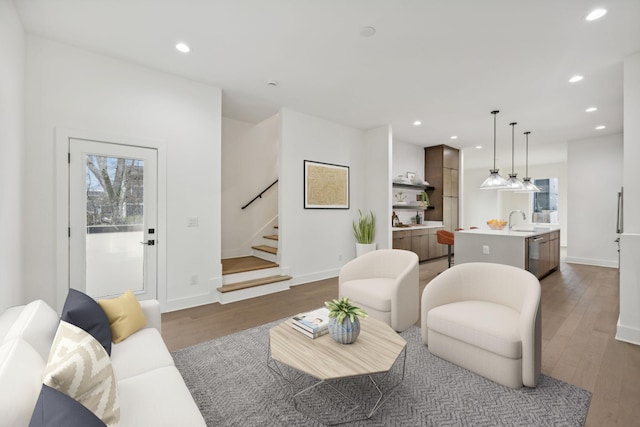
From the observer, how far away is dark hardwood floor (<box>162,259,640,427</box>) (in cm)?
196

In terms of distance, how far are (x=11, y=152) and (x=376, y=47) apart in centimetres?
333

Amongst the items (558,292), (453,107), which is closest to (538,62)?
(453,107)

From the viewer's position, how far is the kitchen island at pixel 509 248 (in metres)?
4.23

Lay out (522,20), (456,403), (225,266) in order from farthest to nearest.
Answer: (225,266) < (522,20) < (456,403)

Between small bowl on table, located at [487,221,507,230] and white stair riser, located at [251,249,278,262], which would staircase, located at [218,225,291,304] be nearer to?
white stair riser, located at [251,249,278,262]

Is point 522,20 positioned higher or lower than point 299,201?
higher

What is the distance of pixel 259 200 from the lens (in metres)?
5.88

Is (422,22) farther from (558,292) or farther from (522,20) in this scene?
(558,292)

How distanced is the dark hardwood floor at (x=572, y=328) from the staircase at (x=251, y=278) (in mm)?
140

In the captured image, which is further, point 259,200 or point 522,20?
point 259,200

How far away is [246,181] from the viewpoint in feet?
18.7

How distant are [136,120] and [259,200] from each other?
2.88m

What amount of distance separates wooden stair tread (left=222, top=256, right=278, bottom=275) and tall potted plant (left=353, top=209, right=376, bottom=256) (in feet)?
5.78

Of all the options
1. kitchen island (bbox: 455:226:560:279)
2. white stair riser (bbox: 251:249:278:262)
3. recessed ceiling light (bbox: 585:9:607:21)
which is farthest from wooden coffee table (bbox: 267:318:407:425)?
kitchen island (bbox: 455:226:560:279)
